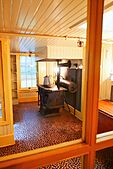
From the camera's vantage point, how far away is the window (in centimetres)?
653

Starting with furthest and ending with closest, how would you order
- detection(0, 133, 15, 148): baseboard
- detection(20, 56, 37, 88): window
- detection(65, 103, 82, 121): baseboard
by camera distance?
detection(20, 56, 37, 88): window → detection(65, 103, 82, 121): baseboard → detection(0, 133, 15, 148): baseboard

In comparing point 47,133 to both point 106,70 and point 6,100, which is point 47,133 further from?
point 106,70

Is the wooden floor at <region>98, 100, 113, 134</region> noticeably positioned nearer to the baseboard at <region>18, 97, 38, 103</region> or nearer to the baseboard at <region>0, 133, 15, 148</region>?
the baseboard at <region>0, 133, 15, 148</region>

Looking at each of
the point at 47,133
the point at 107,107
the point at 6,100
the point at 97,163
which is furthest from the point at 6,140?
the point at 107,107

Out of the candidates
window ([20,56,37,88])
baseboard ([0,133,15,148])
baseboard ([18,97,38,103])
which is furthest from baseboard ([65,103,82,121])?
baseboard ([0,133,15,148])

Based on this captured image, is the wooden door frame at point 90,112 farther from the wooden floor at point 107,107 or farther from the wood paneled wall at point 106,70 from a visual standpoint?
the wood paneled wall at point 106,70

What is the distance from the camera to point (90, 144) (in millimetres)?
1023

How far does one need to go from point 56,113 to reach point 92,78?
4.32 m

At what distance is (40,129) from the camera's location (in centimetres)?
395

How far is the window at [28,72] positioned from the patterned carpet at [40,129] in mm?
1619

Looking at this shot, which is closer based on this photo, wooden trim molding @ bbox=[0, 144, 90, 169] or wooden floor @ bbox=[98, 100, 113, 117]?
wooden trim molding @ bbox=[0, 144, 90, 169]

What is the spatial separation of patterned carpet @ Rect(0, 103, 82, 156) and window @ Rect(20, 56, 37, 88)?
1.62m

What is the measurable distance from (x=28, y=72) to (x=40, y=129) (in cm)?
337

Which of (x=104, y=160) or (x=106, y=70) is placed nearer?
(x=104, y=160)
